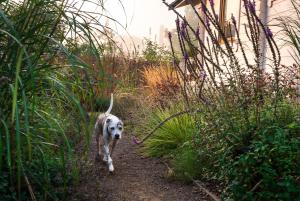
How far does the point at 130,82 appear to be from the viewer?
1155 cm

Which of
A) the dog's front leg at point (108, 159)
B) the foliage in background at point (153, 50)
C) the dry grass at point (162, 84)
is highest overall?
the foliage in background at point (153, 50)

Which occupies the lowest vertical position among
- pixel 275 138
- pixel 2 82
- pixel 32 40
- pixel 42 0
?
pixel 275 138

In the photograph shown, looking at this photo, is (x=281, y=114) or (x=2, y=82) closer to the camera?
(x=2, y=82)

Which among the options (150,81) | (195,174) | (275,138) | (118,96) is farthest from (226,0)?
(275,138)

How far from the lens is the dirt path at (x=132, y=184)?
3725 millimetres

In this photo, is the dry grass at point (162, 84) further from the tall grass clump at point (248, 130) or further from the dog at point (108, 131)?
the tall grass clump at point (248, 130)

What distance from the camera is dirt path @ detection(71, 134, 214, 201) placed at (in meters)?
3.72

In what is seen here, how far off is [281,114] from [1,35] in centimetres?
243

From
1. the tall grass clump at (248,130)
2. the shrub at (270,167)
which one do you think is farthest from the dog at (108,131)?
the shrub at (270,167)

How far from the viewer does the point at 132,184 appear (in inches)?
183

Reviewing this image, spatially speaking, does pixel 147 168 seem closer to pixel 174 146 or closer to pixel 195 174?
pixel 174 146

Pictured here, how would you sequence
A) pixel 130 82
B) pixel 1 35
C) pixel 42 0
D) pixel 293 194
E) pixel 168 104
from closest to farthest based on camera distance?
pixel 42 0, pixel 1 35, pixel 293 194, pixel 168 104, pixel 130 82

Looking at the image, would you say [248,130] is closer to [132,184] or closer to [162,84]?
[132,184]

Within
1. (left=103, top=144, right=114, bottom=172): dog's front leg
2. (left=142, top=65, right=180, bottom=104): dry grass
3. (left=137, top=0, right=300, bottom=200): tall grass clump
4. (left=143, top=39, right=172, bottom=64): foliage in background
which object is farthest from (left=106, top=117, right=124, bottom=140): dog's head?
(left=143, top=39, right=172, bottom=64): foliage in background
